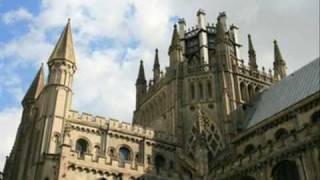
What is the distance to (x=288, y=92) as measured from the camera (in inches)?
1953

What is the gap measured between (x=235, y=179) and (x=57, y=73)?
21286mm

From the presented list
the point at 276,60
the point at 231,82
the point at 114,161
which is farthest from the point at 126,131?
the point at 276,60

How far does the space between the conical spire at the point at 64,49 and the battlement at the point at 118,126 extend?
607 centimetres

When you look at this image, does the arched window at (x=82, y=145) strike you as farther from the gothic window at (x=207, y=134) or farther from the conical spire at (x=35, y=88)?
the conical spire at (x=35, y=88)

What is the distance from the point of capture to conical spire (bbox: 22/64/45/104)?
57.8m

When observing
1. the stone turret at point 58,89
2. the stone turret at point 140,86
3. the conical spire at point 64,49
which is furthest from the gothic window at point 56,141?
the stone turret at point 140,86

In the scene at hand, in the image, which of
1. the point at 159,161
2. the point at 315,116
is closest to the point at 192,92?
the point at 159,161

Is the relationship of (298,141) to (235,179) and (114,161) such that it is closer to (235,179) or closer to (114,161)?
(235,179)

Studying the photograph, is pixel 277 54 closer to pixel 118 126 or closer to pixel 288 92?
pixel 288 92

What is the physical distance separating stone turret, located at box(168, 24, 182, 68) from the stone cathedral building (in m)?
0.13

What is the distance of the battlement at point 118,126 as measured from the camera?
48438 millimetres

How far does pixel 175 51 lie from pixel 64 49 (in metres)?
14.9

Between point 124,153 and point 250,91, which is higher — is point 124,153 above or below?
below

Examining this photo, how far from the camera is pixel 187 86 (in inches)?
2222
